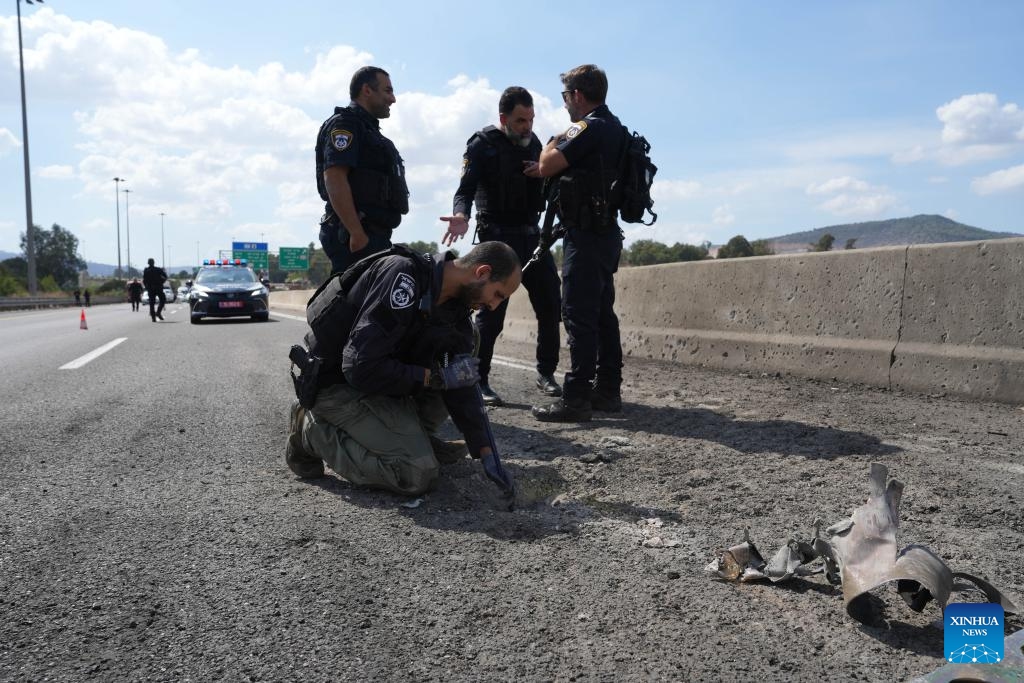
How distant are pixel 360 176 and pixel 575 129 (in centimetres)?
125

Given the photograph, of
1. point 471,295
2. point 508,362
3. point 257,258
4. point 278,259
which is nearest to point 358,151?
point 471,295

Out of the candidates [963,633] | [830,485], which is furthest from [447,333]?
[963,633]

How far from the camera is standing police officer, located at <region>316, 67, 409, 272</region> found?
14.1 feet

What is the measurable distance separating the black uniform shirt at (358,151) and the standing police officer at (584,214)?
3.01 feet

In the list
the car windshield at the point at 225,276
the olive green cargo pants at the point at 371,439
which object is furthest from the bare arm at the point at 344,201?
the car windshield at the point at 225,276

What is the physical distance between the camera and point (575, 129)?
4219 mm

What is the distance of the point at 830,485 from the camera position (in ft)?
9.54

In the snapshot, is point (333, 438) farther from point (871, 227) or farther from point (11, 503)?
point (871, 227)

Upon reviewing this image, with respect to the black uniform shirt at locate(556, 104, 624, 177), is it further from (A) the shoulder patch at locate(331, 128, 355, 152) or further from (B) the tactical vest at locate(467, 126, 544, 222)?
(A) the shoulder patch at locate(331, 128, 355, 152)

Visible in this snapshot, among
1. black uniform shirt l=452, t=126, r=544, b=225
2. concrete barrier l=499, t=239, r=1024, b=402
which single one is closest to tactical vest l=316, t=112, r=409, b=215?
black uniform shirt l=452, t=126, r=544, b=225

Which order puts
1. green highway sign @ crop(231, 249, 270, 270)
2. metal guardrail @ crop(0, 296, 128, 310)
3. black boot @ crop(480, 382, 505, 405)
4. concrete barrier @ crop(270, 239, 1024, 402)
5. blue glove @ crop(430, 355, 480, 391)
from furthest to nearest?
Answer: 1. green highway sign @ crop(231, 249, 270, 270)
2. metal guardrail @ crop(0, 296, 128, 310)
3. black boot @ crop(480, 382, 505, 405)
4. concrete barrier @ crop(270, 239, 1024, 402)
5. blue glove @ crop(430, 355, 480, 391)

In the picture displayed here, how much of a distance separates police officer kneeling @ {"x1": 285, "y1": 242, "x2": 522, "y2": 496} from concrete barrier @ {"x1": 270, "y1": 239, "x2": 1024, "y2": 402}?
10.2 ft

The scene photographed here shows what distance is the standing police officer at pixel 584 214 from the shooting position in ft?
14.0

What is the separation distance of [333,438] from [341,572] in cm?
101
